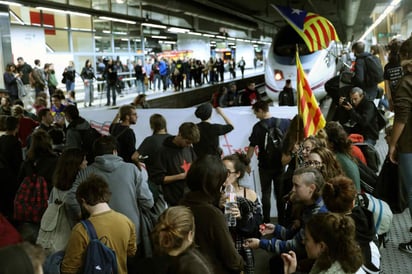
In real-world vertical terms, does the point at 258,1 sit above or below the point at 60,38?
above

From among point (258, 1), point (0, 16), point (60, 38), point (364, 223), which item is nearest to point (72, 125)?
point (364, 223)

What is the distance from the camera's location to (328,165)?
402 cm

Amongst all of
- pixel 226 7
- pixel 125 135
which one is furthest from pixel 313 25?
pixel 226 7

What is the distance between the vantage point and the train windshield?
15.7 metres

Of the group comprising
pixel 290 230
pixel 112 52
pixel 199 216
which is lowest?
pixel 290 230

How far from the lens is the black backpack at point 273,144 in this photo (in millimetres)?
5789

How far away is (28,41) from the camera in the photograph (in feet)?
57.0

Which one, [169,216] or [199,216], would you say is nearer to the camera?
[169,216]

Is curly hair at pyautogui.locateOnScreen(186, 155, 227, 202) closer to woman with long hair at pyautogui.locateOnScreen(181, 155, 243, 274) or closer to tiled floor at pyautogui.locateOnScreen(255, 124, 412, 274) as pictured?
woman with long hair at pyautogui.locateOnScreen(181, 155, 243, 274)

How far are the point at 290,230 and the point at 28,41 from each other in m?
15.9

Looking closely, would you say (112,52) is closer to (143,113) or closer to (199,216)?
(143,113)

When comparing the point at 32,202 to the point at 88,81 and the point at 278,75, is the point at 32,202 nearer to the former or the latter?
the point at 278,75

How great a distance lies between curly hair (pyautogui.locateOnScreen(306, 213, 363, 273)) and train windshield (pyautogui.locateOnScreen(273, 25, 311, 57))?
13412mm

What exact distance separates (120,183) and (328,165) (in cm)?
168
